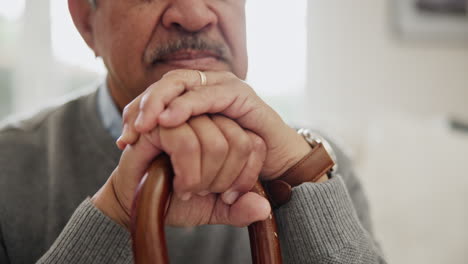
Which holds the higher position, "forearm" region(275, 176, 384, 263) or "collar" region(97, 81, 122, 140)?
"collar" region(97, 81, 122, 140)

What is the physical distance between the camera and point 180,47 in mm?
669

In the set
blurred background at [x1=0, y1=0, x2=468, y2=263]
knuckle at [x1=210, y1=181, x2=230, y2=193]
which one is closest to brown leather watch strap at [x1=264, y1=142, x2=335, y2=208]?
knuckle at [x1=210, y1=181, x2=230, y2=193]

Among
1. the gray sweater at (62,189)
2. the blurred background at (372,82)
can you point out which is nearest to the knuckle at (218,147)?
the gray sweater at (62,189)

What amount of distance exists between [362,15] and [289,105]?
542mm

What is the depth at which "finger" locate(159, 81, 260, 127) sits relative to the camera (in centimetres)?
46

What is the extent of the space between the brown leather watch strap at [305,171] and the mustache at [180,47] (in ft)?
0.78

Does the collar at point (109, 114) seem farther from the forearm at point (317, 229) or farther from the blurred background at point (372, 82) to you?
the blurred background at point (372, 82)

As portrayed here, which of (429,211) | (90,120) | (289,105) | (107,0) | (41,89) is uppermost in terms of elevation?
(107,0)

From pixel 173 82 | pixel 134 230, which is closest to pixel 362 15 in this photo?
pixel 173 82

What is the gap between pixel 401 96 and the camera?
2.08m

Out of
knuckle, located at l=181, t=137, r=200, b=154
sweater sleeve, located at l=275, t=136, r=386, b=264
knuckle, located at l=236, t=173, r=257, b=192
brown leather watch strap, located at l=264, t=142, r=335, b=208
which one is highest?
knuckle, located at l=181, t=137, r=200, b=154

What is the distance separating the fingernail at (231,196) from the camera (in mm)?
540

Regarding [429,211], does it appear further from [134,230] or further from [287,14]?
[134,230]

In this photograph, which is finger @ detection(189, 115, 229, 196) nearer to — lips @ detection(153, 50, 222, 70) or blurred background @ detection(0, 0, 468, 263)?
lips @ detection(153, 50, 222, 70)
